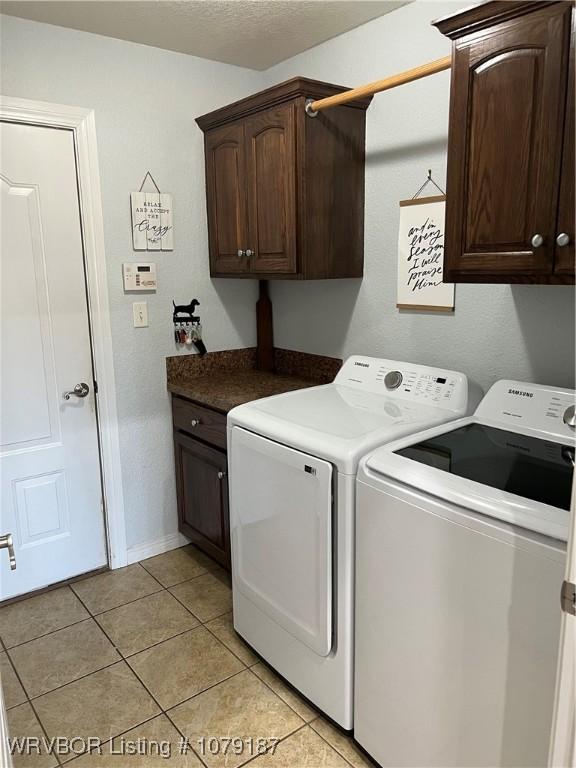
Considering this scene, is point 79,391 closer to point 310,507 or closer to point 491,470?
point 310,507

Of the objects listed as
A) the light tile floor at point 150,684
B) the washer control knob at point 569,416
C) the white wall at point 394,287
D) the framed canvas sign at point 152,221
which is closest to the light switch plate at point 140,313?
the framed canvas sign at point 152,221

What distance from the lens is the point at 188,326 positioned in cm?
291

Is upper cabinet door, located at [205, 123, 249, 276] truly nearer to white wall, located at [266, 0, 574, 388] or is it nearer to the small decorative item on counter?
the small decorative item on counter

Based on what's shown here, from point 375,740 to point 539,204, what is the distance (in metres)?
1.59

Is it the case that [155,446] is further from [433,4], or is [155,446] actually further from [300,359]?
[433,4]

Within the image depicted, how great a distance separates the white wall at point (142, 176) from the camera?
7.75 feet

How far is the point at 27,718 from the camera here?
6.37 ft

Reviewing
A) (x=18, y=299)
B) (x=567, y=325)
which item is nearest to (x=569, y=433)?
(x=567, y=325)

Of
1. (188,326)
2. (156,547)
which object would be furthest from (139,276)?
(156,547)

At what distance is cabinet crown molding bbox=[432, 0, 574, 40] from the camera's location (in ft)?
4.67

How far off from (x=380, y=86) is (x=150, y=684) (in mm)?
2302

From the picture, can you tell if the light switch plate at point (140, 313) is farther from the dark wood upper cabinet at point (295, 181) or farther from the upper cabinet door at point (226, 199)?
the dark wood upper cabinet at point (295, 181)

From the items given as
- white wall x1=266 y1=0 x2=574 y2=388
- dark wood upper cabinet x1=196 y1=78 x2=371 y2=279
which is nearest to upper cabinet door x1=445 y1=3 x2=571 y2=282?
white wall x1=266 y1=0 x2=574 y2=388

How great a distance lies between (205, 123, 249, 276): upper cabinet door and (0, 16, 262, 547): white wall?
0.25ft
